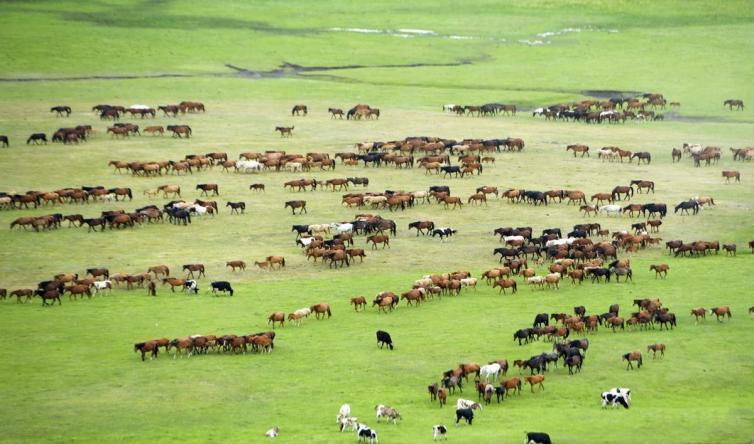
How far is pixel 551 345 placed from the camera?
34.2 metres

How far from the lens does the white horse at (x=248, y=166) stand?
58.5 metres

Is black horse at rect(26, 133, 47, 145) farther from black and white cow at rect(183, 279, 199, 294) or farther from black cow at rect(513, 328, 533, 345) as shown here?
black cow at rect(513, 328, 533, 345)

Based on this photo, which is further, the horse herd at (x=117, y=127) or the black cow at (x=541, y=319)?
the horse herd at (x=117, y=127)

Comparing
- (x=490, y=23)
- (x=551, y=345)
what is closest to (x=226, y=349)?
(x=551, y=345)

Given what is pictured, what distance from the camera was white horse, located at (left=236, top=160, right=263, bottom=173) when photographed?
192 ft

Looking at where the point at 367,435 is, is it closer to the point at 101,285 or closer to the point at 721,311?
the point at 721,311

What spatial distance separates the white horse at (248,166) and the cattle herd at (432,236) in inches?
1.9

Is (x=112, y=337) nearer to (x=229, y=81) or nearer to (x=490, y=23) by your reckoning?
(x=229, y=81)

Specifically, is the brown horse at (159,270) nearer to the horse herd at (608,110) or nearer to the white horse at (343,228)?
the white horse at (343,228)

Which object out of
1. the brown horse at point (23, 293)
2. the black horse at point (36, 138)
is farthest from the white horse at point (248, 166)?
the brown horse at point (23, 293)

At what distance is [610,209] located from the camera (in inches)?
1993

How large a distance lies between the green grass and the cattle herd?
48 centimetres

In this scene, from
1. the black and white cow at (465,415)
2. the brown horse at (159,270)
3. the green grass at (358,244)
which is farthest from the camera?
the brown horse at (159,270)

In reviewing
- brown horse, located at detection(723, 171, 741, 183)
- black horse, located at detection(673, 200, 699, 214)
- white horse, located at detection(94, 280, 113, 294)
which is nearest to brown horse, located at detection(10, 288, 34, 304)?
white horse, located at detection(94, 280, 113, 294)
